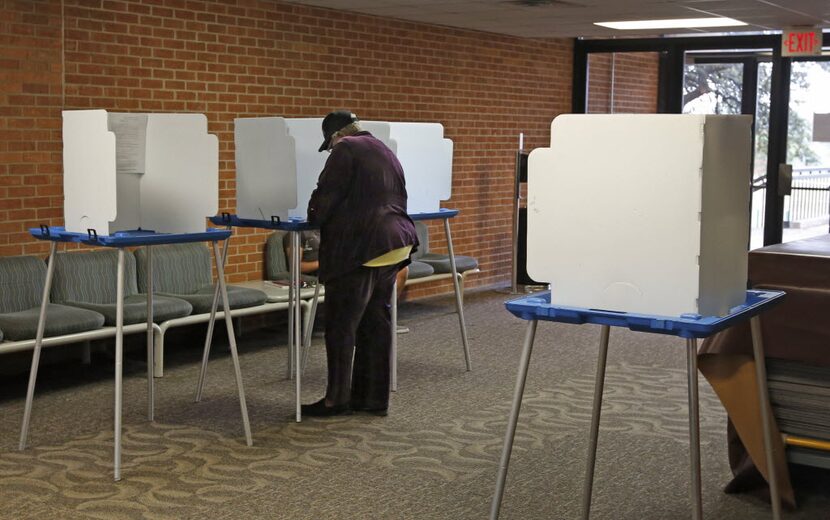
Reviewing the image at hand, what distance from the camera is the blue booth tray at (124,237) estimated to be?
4.60m

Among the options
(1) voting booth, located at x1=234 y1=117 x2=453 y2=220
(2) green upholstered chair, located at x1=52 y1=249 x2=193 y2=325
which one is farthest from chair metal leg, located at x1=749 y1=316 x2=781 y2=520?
(2) green upholstered chair, located at x1=52 y1=249 x2=193 y2=325

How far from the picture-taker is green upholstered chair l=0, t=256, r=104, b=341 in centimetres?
579

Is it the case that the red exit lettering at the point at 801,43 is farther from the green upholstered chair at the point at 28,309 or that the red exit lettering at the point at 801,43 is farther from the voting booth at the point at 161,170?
the green upholstered chair at the point at 28,309

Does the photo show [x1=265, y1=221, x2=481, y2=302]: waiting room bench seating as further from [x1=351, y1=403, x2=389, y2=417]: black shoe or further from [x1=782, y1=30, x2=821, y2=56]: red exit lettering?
[x1=782, y1=30, x2=821, y2=56]: red exit lettering

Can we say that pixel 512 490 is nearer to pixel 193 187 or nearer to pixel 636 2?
pixel 193 187

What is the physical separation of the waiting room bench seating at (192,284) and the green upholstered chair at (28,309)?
2.10 feet

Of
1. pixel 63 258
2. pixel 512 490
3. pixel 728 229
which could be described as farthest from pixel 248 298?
pixel 728 229

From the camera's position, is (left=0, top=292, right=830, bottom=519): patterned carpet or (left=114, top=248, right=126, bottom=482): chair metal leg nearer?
(left=0, top=292, right=830, bottom=519): patterned carpet

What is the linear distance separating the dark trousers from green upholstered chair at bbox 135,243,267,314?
1.47 m

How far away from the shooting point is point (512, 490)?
14.9 feet

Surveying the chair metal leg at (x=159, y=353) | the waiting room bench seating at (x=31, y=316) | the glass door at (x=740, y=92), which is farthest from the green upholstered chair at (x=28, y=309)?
the glass door at (x=740, y=92)

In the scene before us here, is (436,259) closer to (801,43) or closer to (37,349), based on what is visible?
(801,43)

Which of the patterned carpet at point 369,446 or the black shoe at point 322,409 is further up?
the black shoe at point 322,409

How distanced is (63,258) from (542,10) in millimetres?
4236
